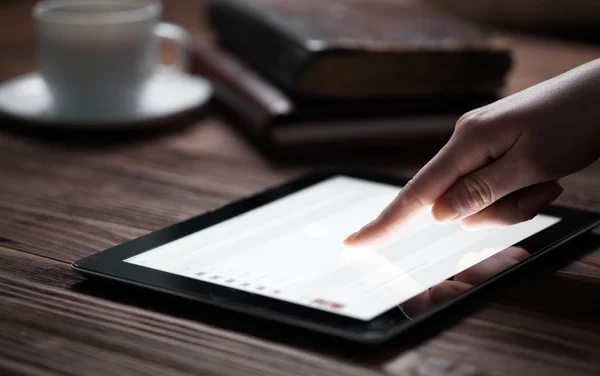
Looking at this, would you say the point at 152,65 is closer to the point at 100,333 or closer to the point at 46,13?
the point at 46,13

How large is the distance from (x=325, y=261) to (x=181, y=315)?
106 mm

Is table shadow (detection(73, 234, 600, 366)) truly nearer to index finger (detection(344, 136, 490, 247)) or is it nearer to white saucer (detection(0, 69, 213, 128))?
index finger (detection(344, 136, 490, 247))

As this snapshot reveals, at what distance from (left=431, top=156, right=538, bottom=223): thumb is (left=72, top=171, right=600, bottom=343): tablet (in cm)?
2

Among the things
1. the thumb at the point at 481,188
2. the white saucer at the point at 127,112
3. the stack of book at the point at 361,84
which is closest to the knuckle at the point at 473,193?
the thumb at the point at 481,188

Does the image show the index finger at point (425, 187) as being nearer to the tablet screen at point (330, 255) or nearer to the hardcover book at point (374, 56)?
the tablet screen at point (330, 255)

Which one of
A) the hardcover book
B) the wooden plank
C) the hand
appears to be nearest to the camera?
the wooden plank

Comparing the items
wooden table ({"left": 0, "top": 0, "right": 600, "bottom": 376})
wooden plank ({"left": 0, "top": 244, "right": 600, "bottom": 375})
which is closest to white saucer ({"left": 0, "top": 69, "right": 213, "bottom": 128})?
wooden table ({"left": 0, "top": 0, "right": 600, "bottom": 376})

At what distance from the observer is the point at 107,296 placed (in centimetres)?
55

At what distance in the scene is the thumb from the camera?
0.59 m

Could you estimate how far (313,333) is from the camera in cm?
49

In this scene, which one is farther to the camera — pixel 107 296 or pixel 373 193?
pixel 373 193

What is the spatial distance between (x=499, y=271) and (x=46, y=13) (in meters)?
0.65

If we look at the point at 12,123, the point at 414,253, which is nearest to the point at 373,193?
the point at 414,253

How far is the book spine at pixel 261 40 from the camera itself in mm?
922
